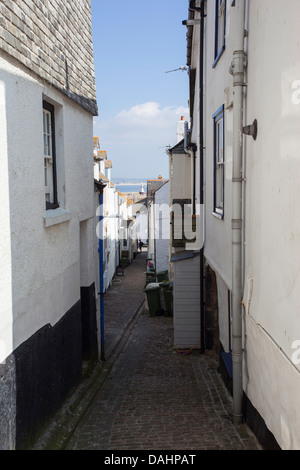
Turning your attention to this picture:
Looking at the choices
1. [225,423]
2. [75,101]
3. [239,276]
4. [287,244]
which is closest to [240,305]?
[239,276]

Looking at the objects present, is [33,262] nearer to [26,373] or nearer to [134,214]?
[26,373]

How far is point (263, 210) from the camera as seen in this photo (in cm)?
539

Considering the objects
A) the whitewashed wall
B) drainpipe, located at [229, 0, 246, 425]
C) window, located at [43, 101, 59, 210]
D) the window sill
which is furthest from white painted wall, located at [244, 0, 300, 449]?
the whitewashed wall

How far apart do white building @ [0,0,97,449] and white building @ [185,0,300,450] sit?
104 inches

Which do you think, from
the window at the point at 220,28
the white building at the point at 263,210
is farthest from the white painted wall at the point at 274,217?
the window at the point at 220,28

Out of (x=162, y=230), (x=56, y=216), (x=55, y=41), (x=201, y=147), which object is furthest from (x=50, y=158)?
(x=162, y=230)

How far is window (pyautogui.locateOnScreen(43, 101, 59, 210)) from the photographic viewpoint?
7.54m

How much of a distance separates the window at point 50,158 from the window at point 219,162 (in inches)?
115

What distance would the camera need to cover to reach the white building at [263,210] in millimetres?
4320

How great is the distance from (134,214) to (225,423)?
4616 cm

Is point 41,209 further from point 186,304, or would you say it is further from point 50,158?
point 186,304

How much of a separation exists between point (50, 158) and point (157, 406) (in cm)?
451

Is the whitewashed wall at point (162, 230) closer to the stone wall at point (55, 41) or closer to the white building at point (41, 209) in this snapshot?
the stone wall at point (55, 41)

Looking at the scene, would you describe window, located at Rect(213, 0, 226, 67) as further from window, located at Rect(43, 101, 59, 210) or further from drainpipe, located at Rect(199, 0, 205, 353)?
window, located at Rect(43, 101, 59, 210)
